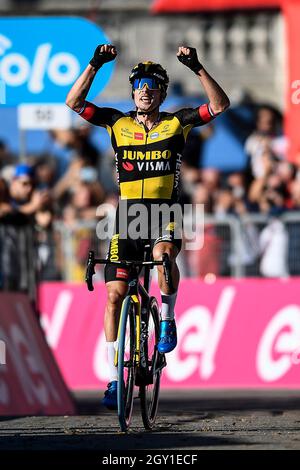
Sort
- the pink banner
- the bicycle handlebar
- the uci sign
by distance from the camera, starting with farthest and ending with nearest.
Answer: the pink banner, the uci sign, the bicycle handlebar

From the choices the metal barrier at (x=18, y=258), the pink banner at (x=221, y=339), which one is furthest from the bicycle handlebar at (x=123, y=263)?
the pink banner at (x=221, y=339)

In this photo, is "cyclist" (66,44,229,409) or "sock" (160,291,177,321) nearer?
"cyclist" (66,44,229,409)

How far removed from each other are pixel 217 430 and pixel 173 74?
24817mm

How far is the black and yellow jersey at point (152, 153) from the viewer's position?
9719 millimetres

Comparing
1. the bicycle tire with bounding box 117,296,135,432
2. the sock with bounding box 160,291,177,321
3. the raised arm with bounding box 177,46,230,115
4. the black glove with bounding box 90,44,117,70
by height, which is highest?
the black glove with bounding box 90,44,117,70

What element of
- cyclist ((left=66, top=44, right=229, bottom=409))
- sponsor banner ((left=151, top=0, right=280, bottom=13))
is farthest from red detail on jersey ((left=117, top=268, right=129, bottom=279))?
sponsor banner ((left=151, top=0, right=280, bottom=13))

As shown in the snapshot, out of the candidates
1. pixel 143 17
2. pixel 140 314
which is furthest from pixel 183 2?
pixel 143 17

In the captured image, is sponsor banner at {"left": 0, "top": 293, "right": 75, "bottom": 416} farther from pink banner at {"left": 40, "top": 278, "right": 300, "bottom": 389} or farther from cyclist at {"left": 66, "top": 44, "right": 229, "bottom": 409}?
pink banner at {"left": 40, "top": 278, "right": 300, "bottom": 389}

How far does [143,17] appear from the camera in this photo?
119 ft

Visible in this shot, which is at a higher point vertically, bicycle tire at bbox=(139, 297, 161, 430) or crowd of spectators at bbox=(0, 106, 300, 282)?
crowd of spectators at bbox=(0, 106, 300, 282)

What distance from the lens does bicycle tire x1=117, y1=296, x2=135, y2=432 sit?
9.14m

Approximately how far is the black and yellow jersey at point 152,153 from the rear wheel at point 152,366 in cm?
80

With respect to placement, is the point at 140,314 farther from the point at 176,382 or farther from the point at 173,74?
the point at 173,74

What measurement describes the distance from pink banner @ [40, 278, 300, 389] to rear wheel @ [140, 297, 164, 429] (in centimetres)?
621
